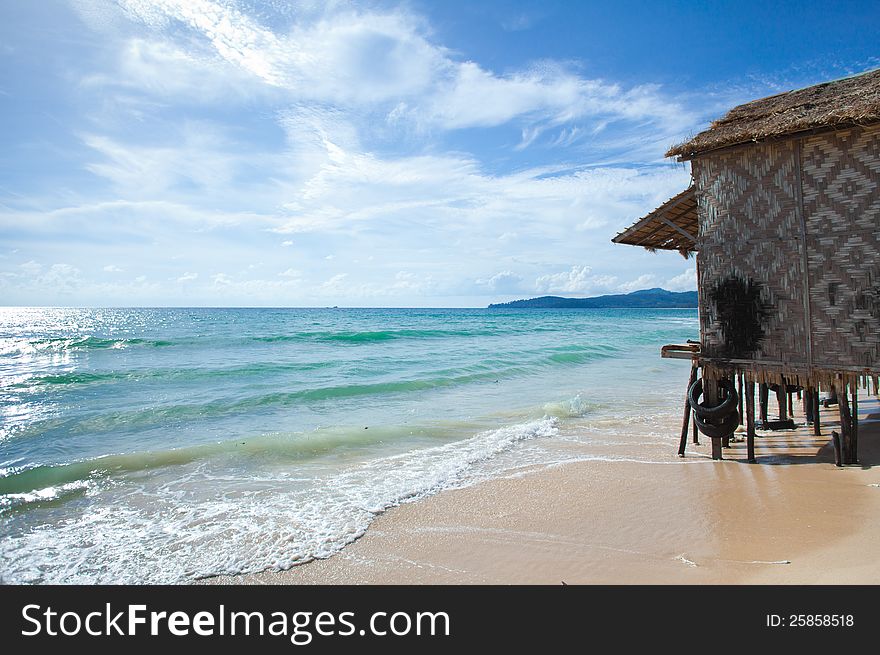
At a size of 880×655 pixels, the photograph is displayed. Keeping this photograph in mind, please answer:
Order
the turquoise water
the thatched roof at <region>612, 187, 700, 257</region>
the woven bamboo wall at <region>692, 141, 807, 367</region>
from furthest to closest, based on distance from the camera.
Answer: the thatched roof at <region>612, 187, 700, 257</region>, the woven bamboo wall at <region>692, 141, 807, 367</region>, the turquoise water

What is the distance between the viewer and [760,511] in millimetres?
5992

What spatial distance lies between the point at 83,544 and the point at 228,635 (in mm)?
2993

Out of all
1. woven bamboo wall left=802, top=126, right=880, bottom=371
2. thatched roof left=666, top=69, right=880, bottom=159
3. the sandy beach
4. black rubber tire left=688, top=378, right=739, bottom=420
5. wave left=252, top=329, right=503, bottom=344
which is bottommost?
the sandy beach

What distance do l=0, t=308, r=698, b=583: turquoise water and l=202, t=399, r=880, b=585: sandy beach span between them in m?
0.62

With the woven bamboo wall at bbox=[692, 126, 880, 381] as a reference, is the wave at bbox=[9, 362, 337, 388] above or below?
below

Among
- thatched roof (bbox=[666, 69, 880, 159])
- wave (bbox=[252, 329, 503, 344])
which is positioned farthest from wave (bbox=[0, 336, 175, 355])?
thatched roof (bbox=[666, 69, 880, 159])

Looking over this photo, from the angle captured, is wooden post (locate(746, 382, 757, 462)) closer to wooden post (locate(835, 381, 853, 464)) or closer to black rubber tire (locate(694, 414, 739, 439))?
black rubber tire (locate(694, 414, 739, 439))

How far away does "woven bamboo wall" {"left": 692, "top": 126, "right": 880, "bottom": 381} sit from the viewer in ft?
21.3

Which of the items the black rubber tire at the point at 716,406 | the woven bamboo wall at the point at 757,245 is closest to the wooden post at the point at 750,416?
the black rubber tire at the point at 716,406

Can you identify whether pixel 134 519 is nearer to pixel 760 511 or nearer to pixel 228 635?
pixel 228 635

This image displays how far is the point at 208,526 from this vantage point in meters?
6.12

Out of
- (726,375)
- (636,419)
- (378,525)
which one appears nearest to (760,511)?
(726,375)

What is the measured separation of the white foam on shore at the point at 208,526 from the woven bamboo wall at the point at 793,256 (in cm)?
470

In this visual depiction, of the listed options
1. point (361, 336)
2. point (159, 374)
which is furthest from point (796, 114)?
point (361, 336)
